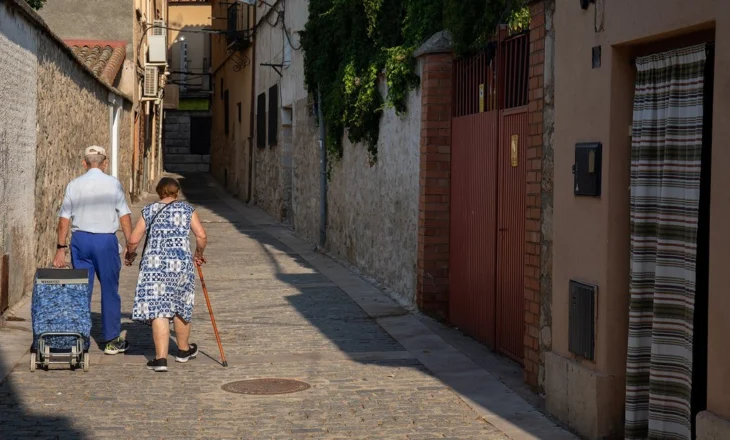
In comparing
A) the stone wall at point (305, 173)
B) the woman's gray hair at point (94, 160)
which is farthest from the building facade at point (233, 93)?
the woman's gray hair at point (94, 160)

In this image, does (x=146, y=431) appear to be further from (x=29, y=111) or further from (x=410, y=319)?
(x=29, y=111)

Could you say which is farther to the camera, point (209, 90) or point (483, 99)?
point (209, 90)

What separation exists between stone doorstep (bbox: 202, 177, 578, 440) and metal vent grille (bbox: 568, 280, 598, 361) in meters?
0.49

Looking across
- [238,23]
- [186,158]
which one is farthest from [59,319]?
[186,158]

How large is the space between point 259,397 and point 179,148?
40.3 m

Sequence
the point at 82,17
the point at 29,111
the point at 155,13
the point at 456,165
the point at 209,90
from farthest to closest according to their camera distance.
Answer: the point at 209,90
the point at 155,13
the point at 82,17
the point at 29,111
the point at 456,165

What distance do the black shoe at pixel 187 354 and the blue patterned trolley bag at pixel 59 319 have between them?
76 cm

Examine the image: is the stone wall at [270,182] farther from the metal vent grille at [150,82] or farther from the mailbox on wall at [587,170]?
the mailbox on wall at [587,170]

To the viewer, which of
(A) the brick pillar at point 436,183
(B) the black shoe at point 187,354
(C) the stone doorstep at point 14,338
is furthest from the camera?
(A) the brick pillar at point 436,183

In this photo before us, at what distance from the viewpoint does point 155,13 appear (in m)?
32.4

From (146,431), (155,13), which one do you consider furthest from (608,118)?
(155,13)

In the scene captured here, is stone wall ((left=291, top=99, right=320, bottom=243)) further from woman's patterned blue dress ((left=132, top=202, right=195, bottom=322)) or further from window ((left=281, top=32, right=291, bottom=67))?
woman's patterned blue dress ((left=132, top=202, right=195, bottom=322))

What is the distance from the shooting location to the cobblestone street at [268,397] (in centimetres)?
625

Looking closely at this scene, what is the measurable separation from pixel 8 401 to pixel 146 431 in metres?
1.20
